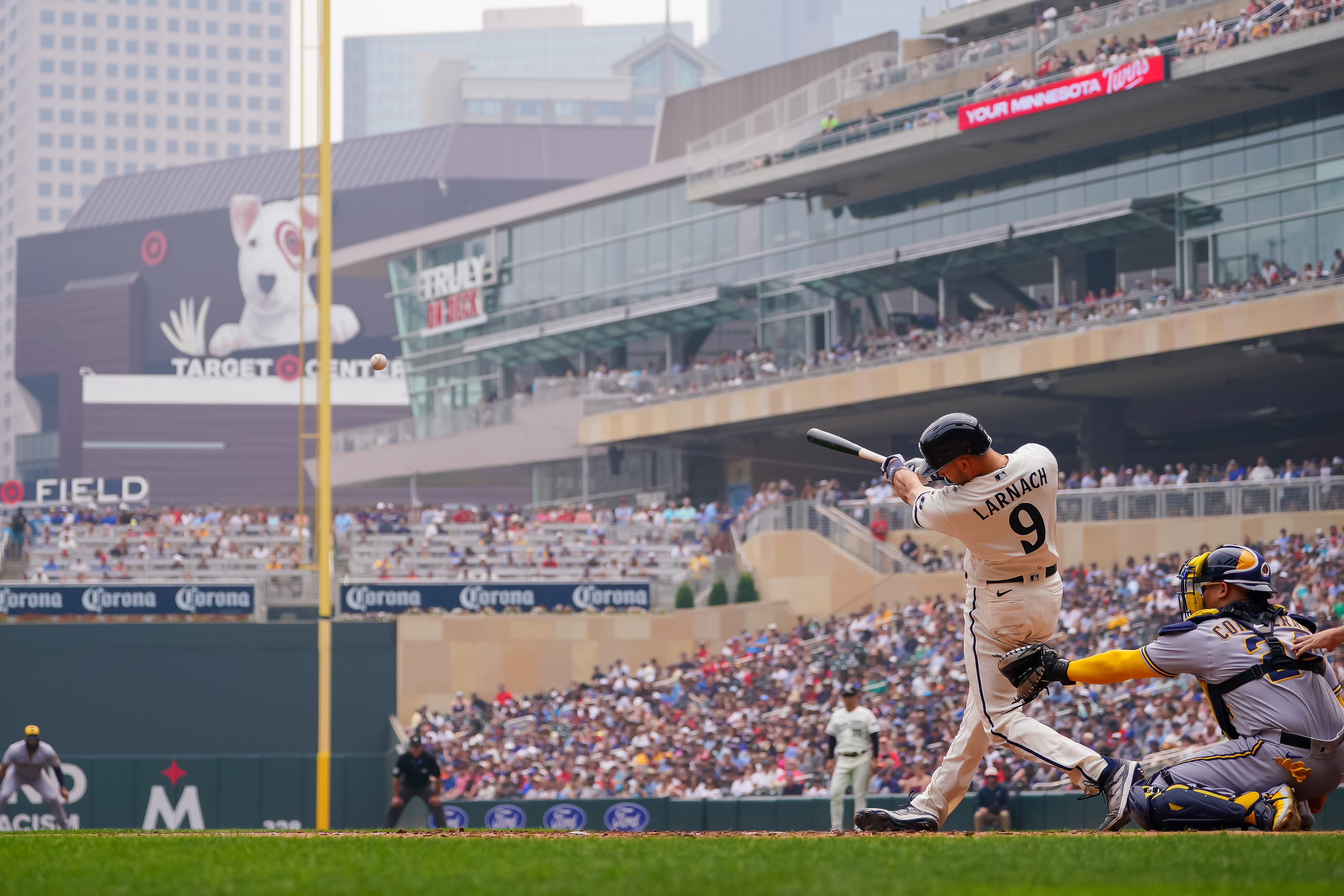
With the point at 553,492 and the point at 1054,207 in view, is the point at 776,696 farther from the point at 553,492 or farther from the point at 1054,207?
the point at 553,492

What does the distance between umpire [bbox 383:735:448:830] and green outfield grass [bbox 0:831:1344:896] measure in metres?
9.47

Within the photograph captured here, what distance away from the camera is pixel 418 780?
16500 mm

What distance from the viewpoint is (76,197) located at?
141750mm

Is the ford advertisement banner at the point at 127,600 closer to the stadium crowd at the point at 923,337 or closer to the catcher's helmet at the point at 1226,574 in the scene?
the stadium crowd at the point at 923,337

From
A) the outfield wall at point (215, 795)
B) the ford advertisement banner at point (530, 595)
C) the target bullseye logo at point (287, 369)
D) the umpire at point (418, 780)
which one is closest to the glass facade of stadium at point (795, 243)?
the ford advertisement banner at point (530, 595)

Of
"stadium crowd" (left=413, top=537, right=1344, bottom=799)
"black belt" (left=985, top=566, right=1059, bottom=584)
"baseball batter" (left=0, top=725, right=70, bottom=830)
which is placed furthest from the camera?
"stadium crowd" (left=413, top=537, right=1344, bottom=799)

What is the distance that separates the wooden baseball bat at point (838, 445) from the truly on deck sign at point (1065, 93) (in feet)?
85.9

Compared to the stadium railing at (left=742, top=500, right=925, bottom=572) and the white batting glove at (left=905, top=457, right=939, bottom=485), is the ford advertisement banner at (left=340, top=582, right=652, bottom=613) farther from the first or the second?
the white batting glove at (left=905, top=457, right=939, bottom=485)

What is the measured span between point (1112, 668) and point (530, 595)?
23245 millimetres

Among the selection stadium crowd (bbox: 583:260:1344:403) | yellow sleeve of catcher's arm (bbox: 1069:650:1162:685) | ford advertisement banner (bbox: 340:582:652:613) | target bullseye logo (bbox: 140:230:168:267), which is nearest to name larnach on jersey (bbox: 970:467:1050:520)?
yellow sleeve of catcher's arm (bbox: 1069:650:1162:685)

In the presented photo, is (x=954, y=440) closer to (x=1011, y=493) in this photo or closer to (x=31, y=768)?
(x=1011, y=493)

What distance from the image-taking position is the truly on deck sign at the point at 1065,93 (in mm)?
31422

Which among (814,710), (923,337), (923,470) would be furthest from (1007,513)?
(923,337)

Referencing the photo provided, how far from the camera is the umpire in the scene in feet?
54.1
